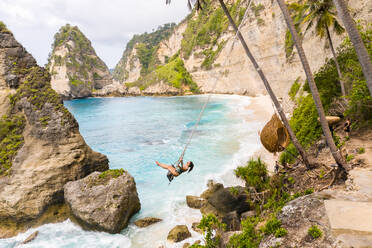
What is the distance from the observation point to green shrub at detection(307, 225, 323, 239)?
3992mm

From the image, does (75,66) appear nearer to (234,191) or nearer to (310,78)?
(234,191)

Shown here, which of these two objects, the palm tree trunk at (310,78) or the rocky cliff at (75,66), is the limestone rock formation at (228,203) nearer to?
the palm tree trunk at (310,78)

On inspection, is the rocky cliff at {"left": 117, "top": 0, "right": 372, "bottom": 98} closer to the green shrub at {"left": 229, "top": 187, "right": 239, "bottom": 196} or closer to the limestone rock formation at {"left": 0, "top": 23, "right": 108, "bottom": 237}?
the green shrub at {"left": 229, "top": 187, "right": 239, "bottom": 196}

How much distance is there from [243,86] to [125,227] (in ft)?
187

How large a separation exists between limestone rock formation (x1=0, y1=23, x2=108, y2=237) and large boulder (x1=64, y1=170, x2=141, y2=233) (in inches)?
44.3

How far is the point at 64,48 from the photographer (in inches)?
3794

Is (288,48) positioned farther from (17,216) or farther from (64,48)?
(64,48)

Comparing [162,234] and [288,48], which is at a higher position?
[288,48]

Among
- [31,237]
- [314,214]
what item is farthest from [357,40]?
[31,237]

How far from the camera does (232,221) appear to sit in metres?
7.72

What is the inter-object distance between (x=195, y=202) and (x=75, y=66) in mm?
105276

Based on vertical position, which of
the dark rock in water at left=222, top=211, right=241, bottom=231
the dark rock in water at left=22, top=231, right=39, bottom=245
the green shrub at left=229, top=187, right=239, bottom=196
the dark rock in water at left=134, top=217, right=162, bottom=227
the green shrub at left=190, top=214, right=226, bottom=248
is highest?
the green shrub at left=190, top=214, right=226, bottom=248

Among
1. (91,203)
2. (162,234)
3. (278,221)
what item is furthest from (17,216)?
(278,221)

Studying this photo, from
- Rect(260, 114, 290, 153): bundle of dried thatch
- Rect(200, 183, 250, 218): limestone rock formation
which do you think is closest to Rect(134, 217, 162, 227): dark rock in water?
Rect(200, 183, 250, 218): limestone rock formation
